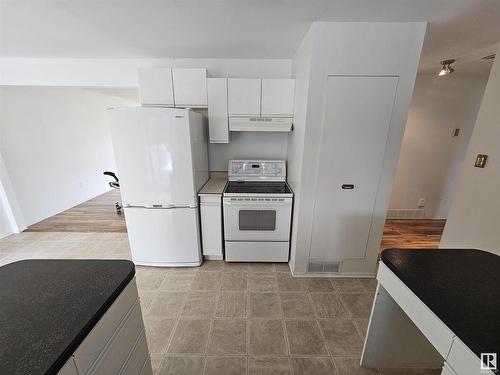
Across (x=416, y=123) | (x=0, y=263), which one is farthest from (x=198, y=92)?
(x=416, y=123)

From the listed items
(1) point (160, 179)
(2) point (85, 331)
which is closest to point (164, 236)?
(1) point (160, 179)

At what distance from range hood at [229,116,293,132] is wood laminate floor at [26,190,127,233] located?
253 cm

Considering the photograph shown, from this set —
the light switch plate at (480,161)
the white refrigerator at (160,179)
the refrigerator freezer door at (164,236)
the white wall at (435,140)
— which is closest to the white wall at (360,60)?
the light switch plate at (480,161)

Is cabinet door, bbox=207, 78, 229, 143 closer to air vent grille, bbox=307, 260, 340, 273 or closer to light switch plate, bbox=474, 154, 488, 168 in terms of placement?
air vent grille, bbox=307, 260, 340, 273

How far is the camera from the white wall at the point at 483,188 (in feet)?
5.70

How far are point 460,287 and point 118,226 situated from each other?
4044 millimetres

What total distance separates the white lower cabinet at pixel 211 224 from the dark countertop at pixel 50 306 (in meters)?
1.29

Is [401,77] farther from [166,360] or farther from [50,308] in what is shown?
[166,360]

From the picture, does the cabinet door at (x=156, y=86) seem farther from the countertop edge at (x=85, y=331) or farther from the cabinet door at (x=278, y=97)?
the countertop edge at (x=85, y=331)

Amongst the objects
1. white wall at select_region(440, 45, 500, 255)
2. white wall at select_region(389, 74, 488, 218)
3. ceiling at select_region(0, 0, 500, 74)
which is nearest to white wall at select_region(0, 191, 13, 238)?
ceiling at select_region(0, 0, 500, 74)

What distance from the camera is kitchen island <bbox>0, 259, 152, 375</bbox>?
0.57 m

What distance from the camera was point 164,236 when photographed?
2219 millimetres

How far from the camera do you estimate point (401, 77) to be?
1634 mm
